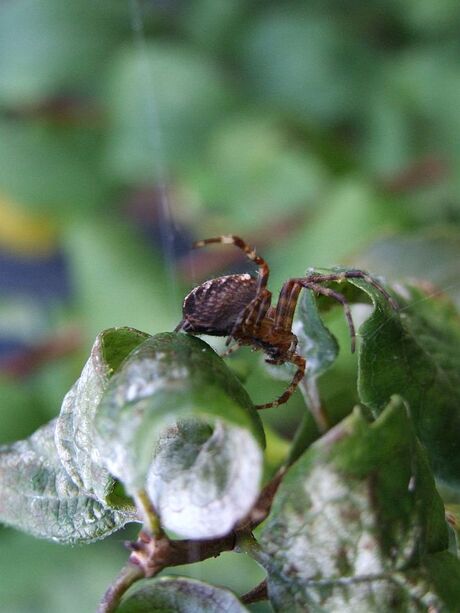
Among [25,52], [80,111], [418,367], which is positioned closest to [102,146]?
[80,111]

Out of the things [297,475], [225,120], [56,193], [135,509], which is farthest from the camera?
[56,193]

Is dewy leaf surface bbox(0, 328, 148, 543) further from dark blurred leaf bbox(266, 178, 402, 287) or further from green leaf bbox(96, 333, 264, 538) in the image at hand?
dark blurred leaf bbox(266, 178, 402, 287)

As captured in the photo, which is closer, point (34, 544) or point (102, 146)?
point (34, 544)

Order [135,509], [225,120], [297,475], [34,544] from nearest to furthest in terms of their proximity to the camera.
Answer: [297,475], [135,509], [34,544], [225,120]

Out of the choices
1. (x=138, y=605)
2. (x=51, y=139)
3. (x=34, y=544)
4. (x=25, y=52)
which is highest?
(x=25, y=52)

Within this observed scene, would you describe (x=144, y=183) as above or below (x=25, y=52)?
below

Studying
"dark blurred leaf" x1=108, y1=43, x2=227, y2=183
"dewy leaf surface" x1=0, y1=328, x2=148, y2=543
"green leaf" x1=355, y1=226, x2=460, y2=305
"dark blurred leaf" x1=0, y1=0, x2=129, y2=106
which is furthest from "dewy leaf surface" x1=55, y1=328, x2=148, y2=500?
"dark blurred leaf" x1=0, y1=0, x2=129, y2=106

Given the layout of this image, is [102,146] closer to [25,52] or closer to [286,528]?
[25,52]

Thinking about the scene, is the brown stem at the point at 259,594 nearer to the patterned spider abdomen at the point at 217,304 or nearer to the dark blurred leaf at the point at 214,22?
the patterned spider abdomen at the point at 217,304

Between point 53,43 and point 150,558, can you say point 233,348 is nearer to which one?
point 150,558
